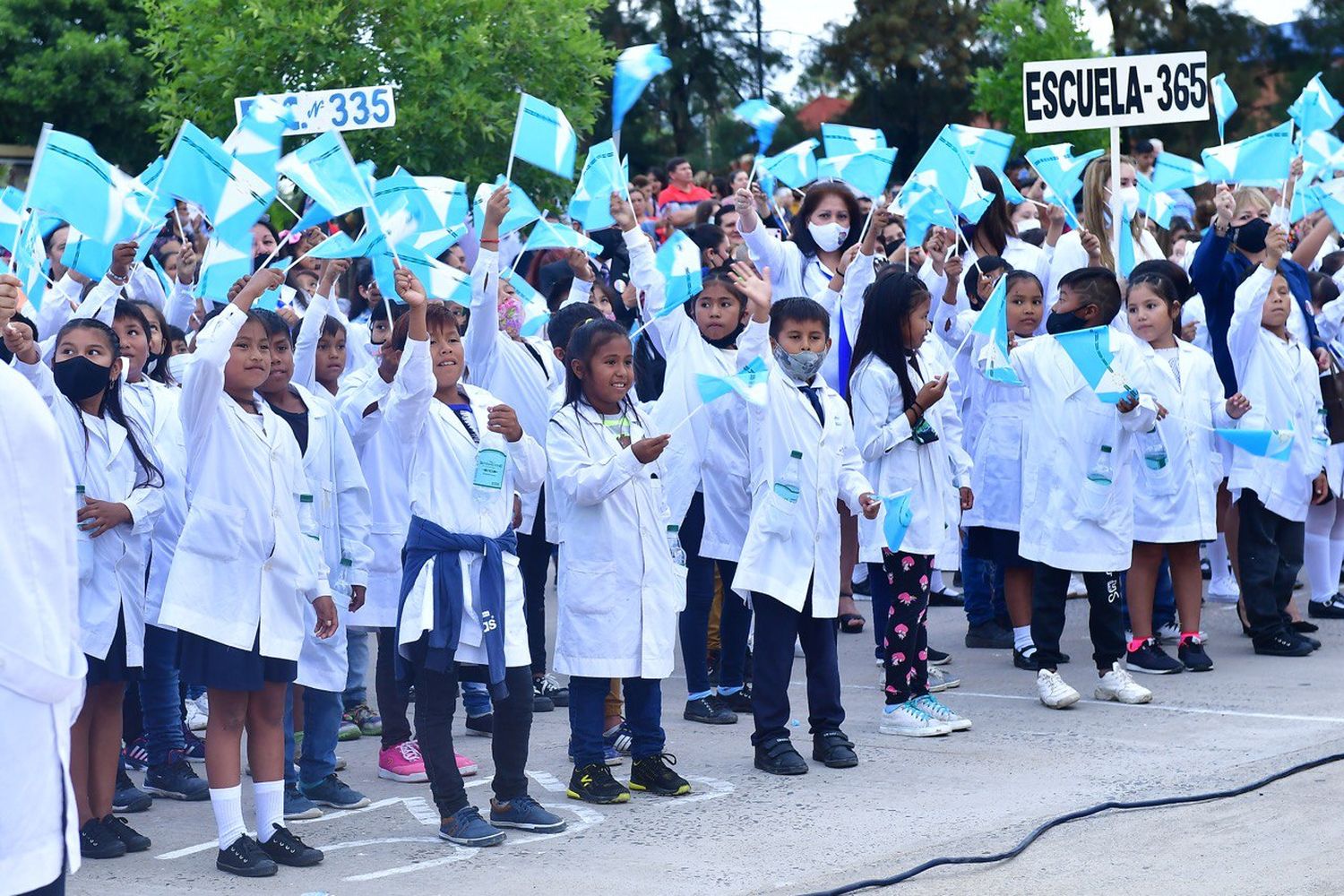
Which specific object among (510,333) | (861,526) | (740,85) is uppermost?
(740,85)

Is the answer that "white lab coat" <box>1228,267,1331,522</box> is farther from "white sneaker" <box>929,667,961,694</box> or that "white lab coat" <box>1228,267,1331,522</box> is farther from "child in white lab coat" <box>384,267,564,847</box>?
"child in white lab coat" <box>384,267,564,847</box>

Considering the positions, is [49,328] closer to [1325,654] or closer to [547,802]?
[547,802]

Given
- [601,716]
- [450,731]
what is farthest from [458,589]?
[601,716]

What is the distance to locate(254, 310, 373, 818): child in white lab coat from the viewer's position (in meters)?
6.20

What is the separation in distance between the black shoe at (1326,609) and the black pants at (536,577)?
14.4 feet

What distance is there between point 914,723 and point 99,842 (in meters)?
3.18

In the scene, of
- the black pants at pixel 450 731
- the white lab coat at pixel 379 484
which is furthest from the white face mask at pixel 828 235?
the black pants at pixel 450 731

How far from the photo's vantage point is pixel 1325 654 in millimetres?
8750

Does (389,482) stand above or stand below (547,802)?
above

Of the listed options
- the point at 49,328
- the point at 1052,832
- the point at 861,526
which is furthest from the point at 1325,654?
the point at 49,328

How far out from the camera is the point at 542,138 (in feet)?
25.7

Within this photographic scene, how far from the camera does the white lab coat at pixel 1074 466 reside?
25.5 ft

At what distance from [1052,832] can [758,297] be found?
2.16m

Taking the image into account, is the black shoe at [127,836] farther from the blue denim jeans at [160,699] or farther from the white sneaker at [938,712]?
the white sneaker at [938,712]
